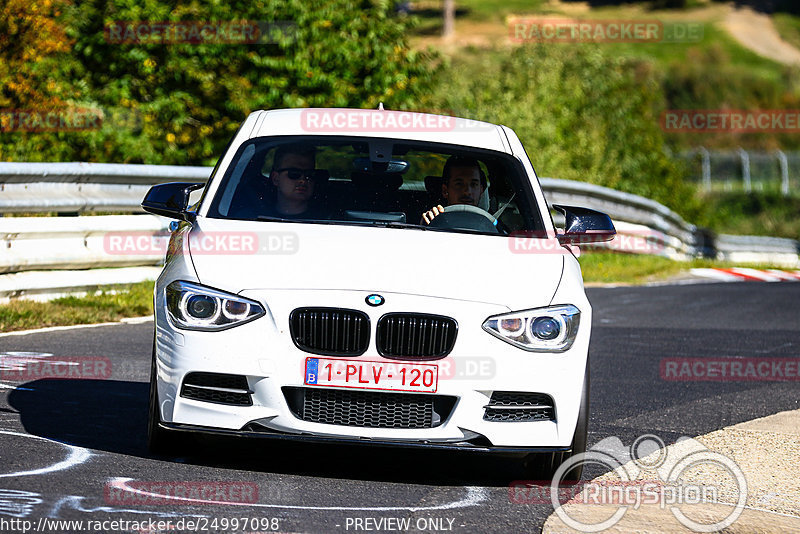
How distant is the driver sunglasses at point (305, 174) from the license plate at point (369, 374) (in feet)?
4.87

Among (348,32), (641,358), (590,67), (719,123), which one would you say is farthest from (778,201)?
(641,358)

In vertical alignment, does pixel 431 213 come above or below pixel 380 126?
below

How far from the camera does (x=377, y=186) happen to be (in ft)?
22.1

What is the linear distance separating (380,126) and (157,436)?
7.27ft

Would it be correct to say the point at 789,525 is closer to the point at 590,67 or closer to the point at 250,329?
the point at 250,329

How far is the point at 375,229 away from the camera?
6156 mm

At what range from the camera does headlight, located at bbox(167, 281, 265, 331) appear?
5461 mm

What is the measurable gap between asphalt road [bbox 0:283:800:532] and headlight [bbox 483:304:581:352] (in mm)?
644

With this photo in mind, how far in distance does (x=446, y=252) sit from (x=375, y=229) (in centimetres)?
42

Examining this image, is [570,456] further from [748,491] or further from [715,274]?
[715,274]

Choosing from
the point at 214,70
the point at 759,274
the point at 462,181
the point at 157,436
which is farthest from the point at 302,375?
the point at 759,274
